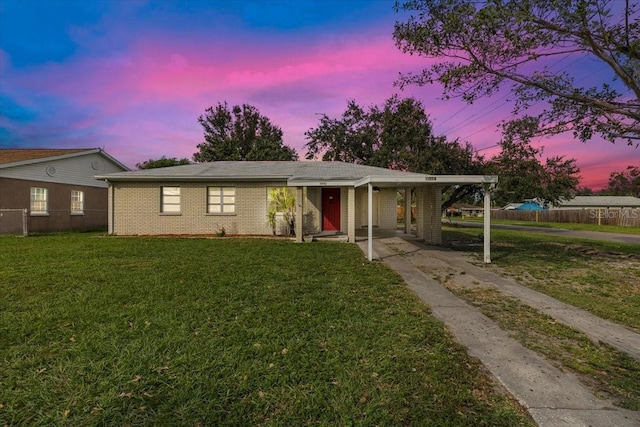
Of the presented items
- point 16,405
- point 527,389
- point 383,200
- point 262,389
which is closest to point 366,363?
point 262,389

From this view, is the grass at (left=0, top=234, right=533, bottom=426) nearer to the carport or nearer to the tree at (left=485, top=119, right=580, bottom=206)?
the carport

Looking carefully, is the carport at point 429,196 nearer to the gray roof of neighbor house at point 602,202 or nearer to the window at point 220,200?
the window at point 220,200

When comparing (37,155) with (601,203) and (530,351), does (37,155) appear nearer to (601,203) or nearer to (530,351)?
(530,351)

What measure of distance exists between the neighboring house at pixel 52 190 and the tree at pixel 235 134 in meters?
17.9

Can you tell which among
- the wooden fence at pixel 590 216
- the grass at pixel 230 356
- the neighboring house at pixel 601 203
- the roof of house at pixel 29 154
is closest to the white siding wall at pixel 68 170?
the roof of house at pixel 29 154

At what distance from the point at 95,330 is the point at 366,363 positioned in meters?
3.20

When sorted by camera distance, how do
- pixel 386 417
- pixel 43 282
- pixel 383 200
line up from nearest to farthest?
pixel 386 417 → pixel 43 282 → pixel 383 200

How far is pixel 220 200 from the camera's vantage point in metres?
14.6

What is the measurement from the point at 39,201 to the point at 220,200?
1043 cm

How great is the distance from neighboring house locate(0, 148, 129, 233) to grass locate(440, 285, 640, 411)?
18.5 meters

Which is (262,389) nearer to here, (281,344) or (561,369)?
(281,344)

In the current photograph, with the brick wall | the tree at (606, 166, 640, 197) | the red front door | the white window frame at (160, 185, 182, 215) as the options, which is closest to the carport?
the red front door

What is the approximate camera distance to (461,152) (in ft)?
76.4

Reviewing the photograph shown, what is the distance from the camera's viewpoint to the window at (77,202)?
18.5 m
